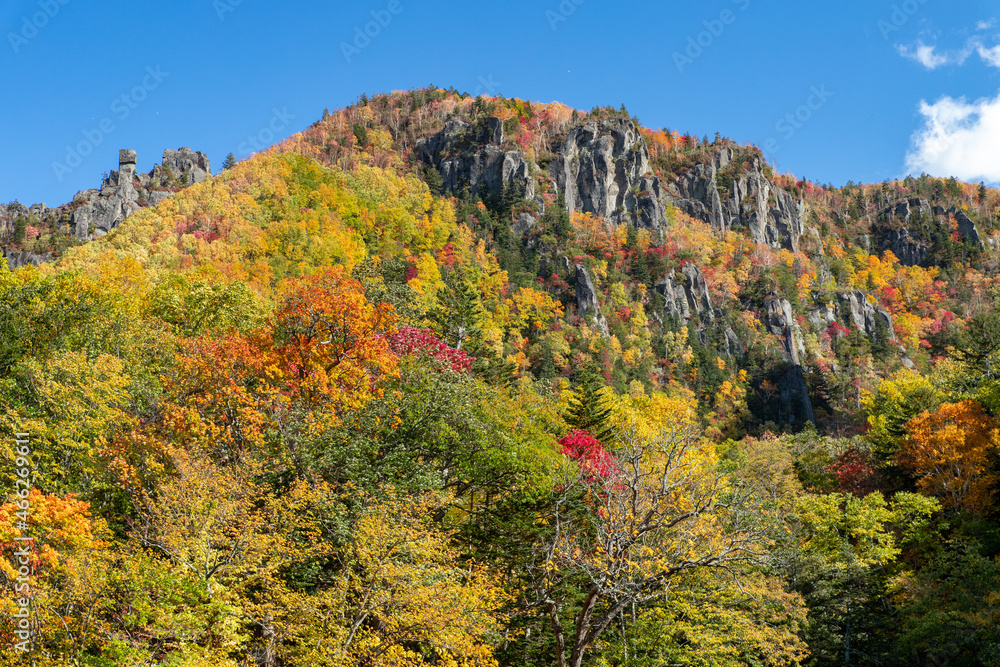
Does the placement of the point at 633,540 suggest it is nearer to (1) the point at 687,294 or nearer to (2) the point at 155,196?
(1) the point at 687,294

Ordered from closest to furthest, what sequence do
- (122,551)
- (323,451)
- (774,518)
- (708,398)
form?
(122,551)
(323,451)
(774,518)
(708,398)

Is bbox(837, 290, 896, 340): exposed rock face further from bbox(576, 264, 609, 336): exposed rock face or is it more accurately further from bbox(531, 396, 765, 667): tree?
bbox(531, 396, 765, 667): tree

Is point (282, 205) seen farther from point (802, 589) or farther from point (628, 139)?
point (628, 139)

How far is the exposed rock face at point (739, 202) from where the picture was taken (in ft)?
454

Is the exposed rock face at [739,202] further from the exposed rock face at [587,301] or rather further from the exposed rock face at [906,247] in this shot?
the exposed rock face at [587,301]

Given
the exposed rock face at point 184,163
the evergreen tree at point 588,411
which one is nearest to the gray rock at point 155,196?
the exposed rock face at point 184,163

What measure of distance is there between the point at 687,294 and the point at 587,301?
2661 centimetres

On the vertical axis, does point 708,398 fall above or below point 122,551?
above

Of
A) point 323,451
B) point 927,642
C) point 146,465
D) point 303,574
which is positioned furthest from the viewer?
point 927,642

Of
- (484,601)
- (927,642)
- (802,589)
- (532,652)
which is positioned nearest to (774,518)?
(802,589)

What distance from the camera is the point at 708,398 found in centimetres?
8856

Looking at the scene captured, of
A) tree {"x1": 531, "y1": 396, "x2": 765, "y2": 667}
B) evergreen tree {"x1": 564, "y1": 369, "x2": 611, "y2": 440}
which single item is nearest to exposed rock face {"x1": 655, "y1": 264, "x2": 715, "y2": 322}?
evergreen tree {"x1": 564, "y1": 369, "x2": 611, "y2": 440}

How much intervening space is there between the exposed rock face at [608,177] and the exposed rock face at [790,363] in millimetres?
29828

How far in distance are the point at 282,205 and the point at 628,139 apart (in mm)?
90643
